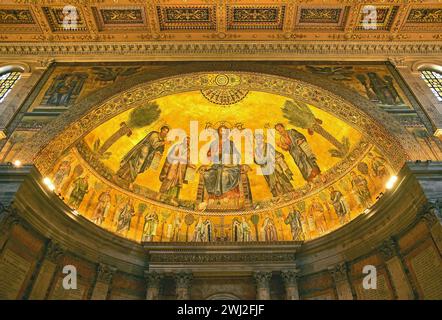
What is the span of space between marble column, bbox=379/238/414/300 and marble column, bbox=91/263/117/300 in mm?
9817

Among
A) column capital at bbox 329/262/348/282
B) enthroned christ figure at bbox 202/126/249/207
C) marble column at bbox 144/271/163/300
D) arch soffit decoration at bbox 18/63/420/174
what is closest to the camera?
arch soffit decoration at bbox 18/63/420/174

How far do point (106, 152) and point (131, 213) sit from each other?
295cm

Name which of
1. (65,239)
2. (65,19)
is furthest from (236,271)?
(65,19)

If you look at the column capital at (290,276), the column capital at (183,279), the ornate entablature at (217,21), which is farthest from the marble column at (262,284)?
the ornate entablature at (217,21)

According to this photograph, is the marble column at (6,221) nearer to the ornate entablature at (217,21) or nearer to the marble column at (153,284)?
the marble column at (153,284)

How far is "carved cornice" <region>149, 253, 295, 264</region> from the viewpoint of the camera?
13750 millimetres

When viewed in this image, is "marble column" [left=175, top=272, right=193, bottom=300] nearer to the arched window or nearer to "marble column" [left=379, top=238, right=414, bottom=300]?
"marble column" [left=379, top=238, right=414, bottom=300]

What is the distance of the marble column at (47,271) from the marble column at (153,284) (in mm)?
3801

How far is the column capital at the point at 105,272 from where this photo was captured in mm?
12055

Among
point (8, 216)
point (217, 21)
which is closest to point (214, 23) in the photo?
point (217, 21)

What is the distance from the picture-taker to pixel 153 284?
1317 cm

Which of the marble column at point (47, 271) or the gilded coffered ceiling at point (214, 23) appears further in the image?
the gilded coffered ceiling at point (214, 23)

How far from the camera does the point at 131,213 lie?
47.3 feet

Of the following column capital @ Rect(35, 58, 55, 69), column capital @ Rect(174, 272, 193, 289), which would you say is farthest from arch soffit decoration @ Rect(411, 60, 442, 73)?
column capital @ Rect(35, 58, 55, 69)
